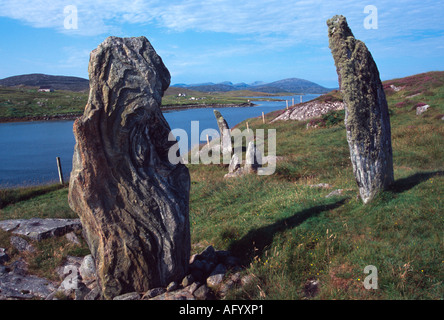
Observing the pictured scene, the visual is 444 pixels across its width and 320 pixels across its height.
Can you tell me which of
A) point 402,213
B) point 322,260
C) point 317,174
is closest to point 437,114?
point 317,174

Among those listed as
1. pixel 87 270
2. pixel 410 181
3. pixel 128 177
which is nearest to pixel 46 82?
pixel 87 270

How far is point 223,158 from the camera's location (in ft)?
71.8

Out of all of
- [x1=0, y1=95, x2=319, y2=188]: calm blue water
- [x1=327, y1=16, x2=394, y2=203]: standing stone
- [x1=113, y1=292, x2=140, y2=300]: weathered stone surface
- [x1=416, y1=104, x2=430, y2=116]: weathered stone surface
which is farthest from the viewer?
[x1=0, y1=95, x2=319, y2=188]: calm blue water

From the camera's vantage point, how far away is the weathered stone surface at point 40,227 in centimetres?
866

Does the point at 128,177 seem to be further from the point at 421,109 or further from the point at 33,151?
the point at 33,151

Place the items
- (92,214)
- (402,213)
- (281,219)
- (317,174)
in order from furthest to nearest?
(317,174) → (281,219) → (402,213) → (92,214)

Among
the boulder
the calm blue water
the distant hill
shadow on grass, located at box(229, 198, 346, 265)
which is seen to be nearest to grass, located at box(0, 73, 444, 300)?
shadow on grass, located at box(229, 198, 346, 265)

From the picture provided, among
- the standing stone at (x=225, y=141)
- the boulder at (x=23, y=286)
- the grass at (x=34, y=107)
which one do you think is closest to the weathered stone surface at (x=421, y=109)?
the standing stone at (x=225, y=141)

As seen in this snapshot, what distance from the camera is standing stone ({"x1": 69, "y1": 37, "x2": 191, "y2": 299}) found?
16.7 ft

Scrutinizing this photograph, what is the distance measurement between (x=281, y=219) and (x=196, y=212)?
3659mm

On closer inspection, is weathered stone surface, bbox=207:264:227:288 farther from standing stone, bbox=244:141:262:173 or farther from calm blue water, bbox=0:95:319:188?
calm blue water, bbox=0:95:319:188

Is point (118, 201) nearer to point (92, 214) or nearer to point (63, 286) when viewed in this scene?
point (92, 214)

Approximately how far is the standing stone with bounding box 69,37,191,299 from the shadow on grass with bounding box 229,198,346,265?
1.44 metres

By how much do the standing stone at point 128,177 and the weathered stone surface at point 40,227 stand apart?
13.2 ft
